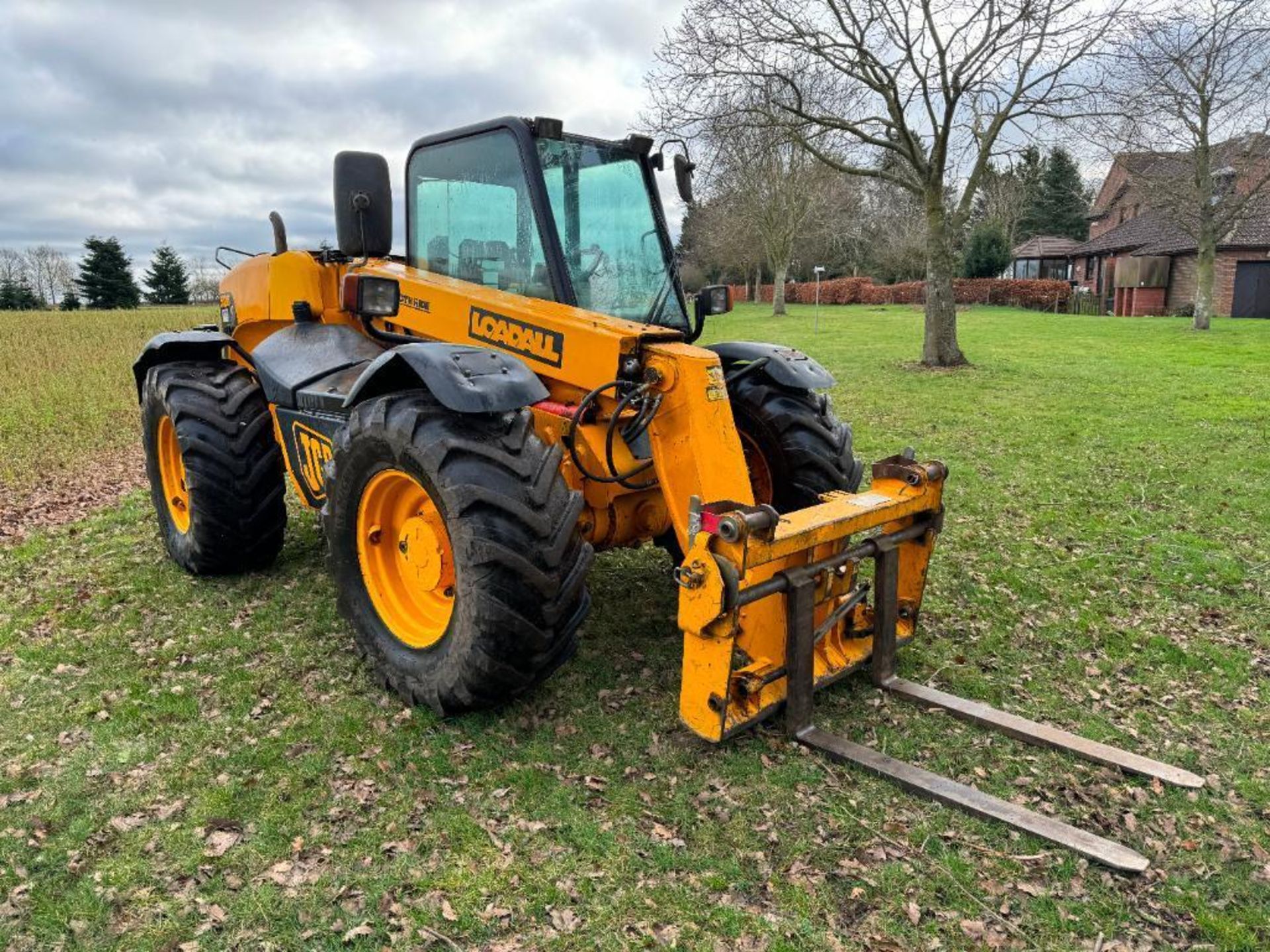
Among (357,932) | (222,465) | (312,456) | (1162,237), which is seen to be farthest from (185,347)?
(1162,237)

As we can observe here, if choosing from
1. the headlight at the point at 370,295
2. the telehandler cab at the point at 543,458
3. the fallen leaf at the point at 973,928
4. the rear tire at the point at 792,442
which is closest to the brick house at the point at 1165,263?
the rear tire at the point at 792,442

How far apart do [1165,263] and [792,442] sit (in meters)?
37.1

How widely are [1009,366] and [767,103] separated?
6.58 meters

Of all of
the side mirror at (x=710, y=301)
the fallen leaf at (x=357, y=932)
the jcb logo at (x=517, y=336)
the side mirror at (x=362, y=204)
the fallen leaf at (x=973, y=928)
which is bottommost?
the fallen leaf at (x=973, y=928)

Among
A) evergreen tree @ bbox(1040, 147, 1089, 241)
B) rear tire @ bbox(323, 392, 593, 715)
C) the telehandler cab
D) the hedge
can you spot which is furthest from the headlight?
evergreen tree @ bbox(1040, 147, 1089, 241)

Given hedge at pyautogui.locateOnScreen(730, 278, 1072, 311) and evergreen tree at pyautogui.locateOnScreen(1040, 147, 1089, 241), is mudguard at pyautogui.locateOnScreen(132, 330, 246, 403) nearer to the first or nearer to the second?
hedge at pyautogui.locateOnScreen(730, 278, 1072, 311)

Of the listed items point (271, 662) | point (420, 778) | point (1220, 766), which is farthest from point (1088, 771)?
point (271, 662)

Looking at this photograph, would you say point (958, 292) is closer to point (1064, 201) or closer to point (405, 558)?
point (1064, 201)

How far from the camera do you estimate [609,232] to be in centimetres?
455

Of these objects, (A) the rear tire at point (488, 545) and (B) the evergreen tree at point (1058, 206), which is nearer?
(A) the rear tire at point (488, 545)

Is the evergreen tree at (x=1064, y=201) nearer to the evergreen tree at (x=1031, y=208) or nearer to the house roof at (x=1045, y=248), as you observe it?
the evergreen tree at (x=1031, y=208)

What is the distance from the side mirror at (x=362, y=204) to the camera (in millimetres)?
4637

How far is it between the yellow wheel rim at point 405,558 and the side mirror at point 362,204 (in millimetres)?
1456

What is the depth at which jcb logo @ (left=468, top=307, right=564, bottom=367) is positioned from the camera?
4070 millimetres
